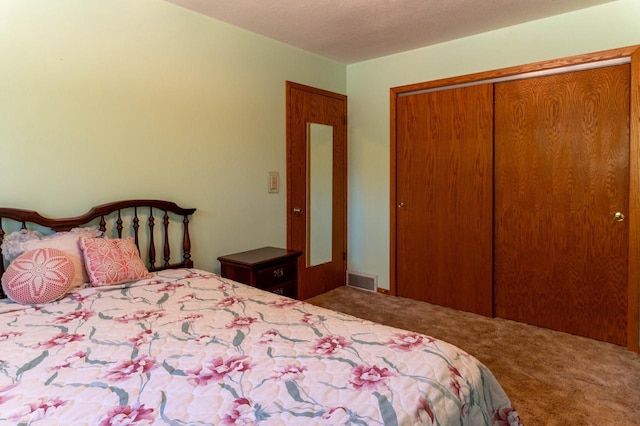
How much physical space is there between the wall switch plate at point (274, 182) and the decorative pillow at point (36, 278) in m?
1.80

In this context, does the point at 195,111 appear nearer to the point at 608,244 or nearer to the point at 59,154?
the point at 59,154

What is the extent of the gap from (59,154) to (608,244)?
140 inches

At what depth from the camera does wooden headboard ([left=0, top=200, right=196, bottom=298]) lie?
2053 millimetres

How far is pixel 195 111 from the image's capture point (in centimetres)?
283

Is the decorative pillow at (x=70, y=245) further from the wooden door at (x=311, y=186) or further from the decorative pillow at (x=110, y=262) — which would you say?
the wooden door at (x=311, y=186)

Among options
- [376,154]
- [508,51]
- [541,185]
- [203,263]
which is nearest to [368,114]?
[376,154]

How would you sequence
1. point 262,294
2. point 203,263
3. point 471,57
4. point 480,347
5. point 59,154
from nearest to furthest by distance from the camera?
point 262,294 → point 59,154 → point 480,347 → point 203,263 → point 471,57

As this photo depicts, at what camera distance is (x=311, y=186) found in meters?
3.81

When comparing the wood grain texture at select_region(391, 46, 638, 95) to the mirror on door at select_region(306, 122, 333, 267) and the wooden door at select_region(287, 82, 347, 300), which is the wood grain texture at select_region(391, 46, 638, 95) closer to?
the wooden door at select_region(287, 82, 347, 300)

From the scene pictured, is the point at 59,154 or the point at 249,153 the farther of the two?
the point at 249,153

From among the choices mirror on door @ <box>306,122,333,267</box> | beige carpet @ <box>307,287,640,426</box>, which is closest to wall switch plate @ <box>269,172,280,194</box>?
mirror on door @ <box>306,122,333,267</box>

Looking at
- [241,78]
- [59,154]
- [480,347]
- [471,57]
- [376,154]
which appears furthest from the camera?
[376,154]

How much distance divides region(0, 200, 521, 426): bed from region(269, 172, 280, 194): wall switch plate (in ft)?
4.95

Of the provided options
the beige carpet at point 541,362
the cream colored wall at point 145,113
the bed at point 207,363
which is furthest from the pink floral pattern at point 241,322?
the beige carpet at point 541,362
